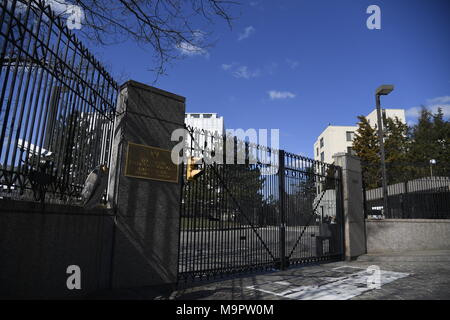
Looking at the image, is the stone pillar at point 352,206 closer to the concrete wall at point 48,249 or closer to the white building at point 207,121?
the concrete wall at point 48,249

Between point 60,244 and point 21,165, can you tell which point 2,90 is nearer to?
point 21,165

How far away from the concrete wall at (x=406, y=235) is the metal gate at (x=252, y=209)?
2.17 metres

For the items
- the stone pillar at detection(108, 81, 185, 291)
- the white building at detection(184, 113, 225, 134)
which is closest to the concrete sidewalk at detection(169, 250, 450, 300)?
the stone pillar at detection(108, 81, 185, 291)

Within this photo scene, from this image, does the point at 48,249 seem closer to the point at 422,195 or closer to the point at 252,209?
the point at 252,209

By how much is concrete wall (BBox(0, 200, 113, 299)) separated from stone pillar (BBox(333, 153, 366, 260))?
28.4 ft

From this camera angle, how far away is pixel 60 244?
450 cm

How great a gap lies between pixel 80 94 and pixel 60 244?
2.51 m

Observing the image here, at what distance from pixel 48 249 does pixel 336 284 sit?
5832 millimetres

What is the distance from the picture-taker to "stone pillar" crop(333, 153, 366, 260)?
11219mm

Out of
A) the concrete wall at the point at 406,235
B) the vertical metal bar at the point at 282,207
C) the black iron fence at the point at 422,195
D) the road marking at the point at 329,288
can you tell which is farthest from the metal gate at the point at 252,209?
the black iron fence at the point at 422,195

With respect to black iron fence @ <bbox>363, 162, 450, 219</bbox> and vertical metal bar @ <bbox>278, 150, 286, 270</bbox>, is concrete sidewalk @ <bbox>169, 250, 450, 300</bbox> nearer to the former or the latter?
vertical metal bar @ <bbox>278, 150, 286, 270</bbox>
